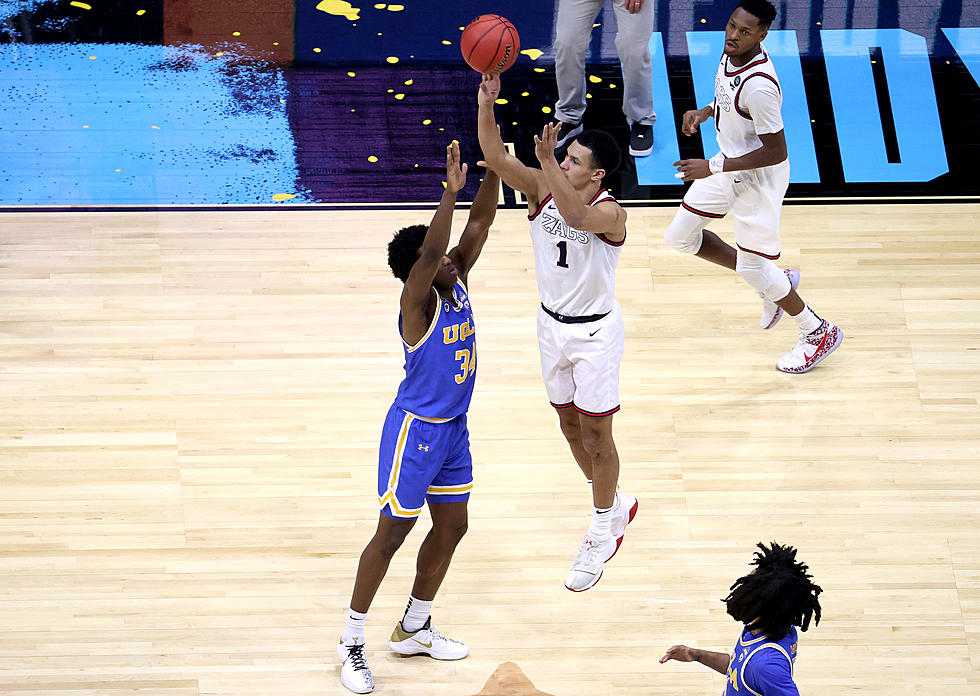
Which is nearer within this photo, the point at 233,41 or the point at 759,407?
the point at 759,407

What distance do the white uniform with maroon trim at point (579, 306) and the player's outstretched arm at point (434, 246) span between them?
534mm

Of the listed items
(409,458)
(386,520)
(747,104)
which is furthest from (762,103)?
(386,520)

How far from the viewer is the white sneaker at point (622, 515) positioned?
5008 millimetres

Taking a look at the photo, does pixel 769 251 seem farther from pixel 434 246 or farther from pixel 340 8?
pixel 340 8

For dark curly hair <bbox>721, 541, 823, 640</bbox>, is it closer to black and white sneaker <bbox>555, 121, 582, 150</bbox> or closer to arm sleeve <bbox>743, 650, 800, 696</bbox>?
arm sleeve <bbox>743, 650, 800, 696</bbox>

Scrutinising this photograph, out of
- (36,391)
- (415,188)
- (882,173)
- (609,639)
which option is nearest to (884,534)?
(609,639)

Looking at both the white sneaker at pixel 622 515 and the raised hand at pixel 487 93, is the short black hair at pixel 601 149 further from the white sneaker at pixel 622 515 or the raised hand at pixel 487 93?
the white sneaker at pixel 622 515

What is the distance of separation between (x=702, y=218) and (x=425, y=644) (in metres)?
2.52

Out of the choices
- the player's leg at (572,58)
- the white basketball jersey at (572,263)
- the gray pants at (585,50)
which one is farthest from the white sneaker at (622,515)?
the gray pants at (585,50)

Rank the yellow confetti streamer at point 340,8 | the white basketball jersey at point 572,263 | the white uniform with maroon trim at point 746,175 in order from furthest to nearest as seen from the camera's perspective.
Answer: the yellow confetti streamer at point 340,8, the white uniform with maroon trim at point 746,175, the white basketball jersey at point 572,263

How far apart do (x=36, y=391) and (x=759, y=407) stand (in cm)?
352

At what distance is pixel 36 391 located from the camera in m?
5.74

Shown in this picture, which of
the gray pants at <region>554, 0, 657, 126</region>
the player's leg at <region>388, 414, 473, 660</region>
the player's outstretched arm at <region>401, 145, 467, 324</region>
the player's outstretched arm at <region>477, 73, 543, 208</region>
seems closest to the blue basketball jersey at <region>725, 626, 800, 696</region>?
the player's leg at <region>388, 414, 473, 660</region>

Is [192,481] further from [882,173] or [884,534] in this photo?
[882,173]
